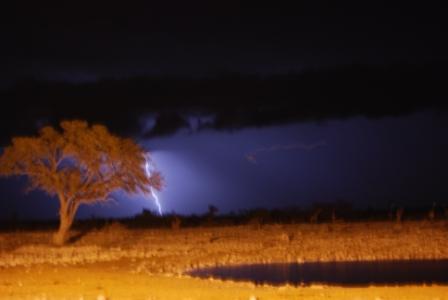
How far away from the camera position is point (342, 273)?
→ 25984 millimetres

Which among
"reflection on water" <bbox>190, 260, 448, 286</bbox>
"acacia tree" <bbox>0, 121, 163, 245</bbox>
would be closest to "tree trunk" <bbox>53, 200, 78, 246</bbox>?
"acacia tree" <bbox>0, 121, 163, 245</bbox>

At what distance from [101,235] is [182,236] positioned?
4056 mm

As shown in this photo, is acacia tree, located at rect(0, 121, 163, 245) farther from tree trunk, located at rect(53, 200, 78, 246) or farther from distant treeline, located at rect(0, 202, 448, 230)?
→ distant treeline, located at rect(0, 202, 448, 230)

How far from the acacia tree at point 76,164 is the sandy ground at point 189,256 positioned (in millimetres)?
2326

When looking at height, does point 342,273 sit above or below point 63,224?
below

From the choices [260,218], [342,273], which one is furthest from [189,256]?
[260,218]

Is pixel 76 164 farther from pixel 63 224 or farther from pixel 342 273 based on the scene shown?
pixel 342 273

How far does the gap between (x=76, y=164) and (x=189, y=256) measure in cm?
812

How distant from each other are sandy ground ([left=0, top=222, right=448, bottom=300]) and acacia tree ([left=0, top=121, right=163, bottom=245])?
2.33m

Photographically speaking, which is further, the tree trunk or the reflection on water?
the tree trunk

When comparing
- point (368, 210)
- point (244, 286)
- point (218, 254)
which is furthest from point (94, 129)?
point (368, 210)

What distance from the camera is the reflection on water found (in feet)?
78.8

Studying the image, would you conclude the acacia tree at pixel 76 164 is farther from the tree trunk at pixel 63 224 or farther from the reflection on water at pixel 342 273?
the reflection on water at pixel 342 273

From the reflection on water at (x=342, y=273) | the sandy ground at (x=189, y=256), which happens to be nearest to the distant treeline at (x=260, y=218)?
the sandy ground at (x=189, y=256)
